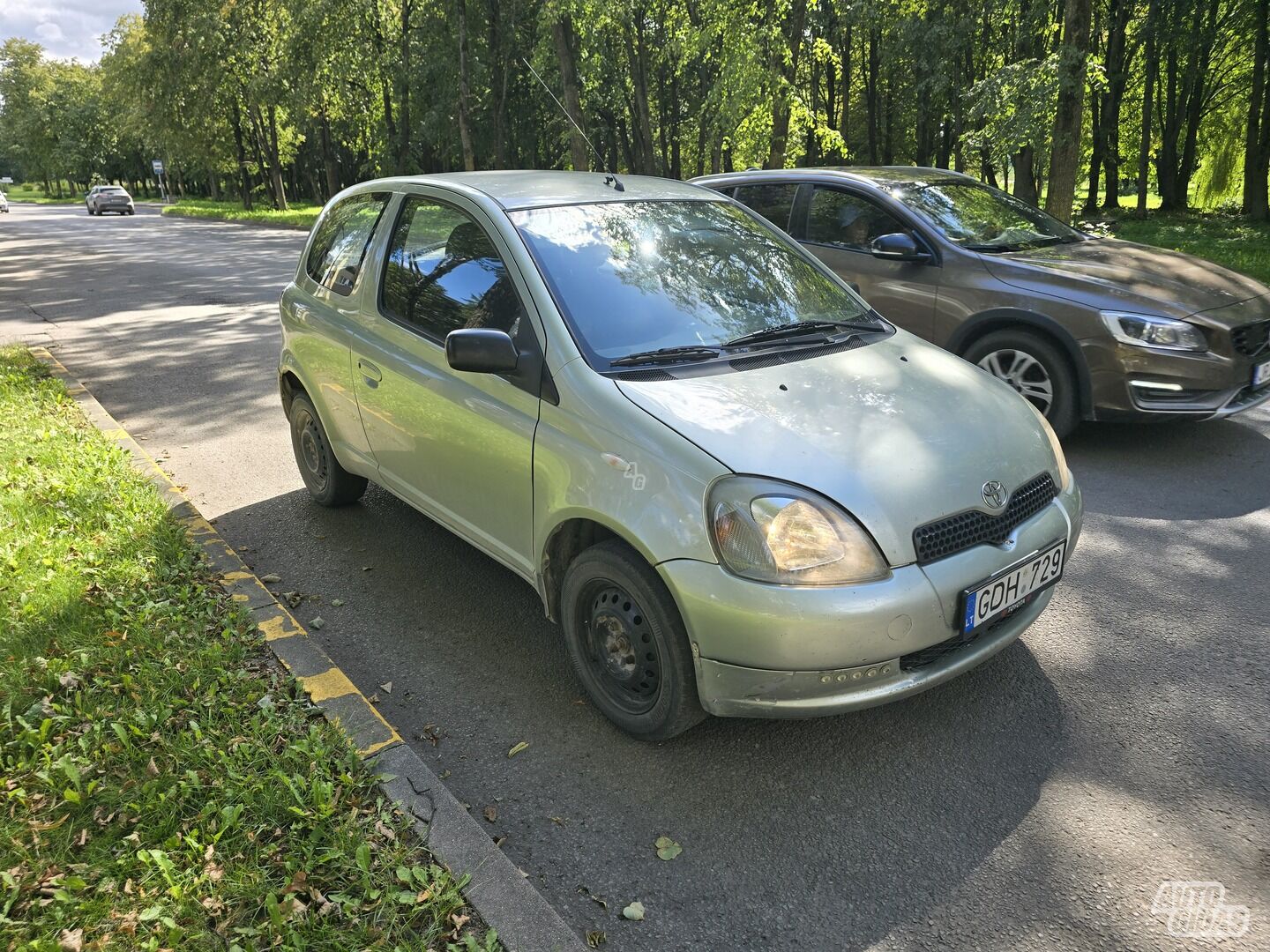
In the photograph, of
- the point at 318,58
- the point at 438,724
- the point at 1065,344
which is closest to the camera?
the point at 438,724

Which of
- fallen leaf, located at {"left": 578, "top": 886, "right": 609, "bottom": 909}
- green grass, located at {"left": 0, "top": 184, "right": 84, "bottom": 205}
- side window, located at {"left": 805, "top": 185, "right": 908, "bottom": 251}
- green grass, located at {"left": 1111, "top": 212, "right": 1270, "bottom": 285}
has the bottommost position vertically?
fallen leaf, located at {"left": 578, "top": 886, "right": 609, "bottom": 909}

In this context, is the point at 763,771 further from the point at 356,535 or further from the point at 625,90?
the point at 625,90

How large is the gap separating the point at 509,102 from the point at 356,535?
3817cm

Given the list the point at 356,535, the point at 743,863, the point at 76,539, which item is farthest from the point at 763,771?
the point at 76,539

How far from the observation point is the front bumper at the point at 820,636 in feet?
8.38

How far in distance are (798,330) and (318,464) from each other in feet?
9.62

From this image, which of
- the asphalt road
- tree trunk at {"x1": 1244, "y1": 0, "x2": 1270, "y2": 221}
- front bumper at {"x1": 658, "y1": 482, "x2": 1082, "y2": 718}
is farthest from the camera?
tree trunk at {"x1": 1244, "y1": 0, "x2": 1270, "y2": 221}

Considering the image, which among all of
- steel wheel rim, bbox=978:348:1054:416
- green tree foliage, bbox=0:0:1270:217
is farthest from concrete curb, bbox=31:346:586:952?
green tree foliage, bbox=0:0:1270:217

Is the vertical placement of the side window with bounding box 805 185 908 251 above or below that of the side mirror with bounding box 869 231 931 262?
above

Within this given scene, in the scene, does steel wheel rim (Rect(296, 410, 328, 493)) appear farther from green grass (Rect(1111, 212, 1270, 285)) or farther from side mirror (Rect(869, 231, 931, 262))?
green grass (Rect(1111, 212, 1270, 285))

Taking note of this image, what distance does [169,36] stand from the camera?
3738cm

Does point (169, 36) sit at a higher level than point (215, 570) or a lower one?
higher

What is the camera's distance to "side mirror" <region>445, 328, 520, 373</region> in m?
3.10

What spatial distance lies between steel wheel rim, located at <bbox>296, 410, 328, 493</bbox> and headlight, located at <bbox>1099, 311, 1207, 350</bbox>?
460 centimetres
